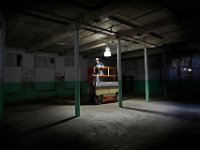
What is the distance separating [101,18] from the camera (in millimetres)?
6121

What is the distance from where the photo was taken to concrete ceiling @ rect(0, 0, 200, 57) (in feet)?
16.5

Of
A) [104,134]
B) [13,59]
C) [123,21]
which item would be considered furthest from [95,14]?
[13,59]

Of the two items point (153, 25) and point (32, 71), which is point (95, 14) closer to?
point (153, 25)

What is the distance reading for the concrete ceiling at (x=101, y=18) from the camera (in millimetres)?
5027

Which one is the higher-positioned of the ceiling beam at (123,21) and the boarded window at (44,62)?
the ceiling beam at (123,21)

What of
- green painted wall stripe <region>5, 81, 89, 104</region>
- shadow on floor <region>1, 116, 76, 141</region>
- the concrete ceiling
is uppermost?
the concrete ceiling

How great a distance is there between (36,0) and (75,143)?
423 cm

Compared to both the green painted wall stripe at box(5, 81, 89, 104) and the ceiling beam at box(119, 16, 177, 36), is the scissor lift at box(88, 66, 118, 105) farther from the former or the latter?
the green painted wall stripe at box(5, 81, 89, 104)

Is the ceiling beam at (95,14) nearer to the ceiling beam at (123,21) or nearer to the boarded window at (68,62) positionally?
the ceiling beam at (123,21)

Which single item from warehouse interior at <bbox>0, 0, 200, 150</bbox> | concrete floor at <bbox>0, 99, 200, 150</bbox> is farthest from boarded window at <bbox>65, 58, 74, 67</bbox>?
concrete floor at <bbox>0, 99, 200, 150</bbox>

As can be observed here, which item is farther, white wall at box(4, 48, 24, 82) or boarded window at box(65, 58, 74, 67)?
boarded window at box(65, 58, 74, 67)

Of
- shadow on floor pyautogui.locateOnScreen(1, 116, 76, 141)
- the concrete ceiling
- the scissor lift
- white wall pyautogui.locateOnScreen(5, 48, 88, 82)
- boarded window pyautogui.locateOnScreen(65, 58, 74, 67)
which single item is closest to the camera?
shadow on floor pyautogui.locateOnScreen(1, 116, 76, 141)

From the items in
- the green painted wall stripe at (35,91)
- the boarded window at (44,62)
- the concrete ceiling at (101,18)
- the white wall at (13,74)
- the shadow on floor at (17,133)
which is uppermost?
the concrete ceiling at (101,18)

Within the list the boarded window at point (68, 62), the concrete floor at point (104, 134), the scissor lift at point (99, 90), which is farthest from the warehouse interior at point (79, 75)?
the scissor lift at point (99, 90)
